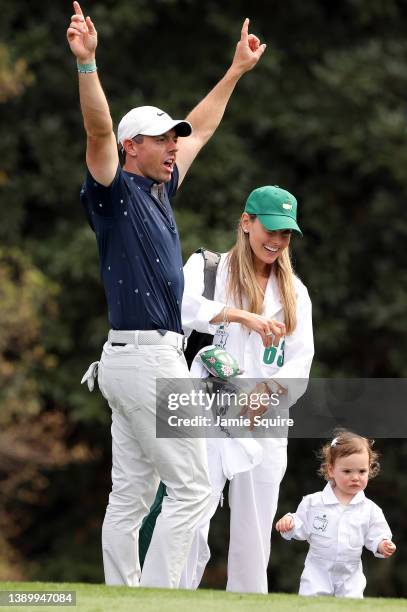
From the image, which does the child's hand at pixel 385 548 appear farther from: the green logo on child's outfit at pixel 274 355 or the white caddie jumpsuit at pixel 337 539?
the green logo on child's outfit at pixel 274 355

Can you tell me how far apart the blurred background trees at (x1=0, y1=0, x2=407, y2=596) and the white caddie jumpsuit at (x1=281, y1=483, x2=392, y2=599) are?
8391 millimetres

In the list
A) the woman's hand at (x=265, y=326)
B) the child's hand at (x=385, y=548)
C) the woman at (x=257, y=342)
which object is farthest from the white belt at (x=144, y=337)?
the child's hand at (x=385, y=548)

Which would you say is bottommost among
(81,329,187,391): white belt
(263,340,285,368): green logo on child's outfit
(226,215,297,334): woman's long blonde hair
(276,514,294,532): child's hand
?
(276,514,294,532): child's hand

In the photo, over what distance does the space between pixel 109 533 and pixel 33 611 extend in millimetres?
889

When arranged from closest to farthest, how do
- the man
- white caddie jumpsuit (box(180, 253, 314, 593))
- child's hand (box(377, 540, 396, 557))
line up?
the man < child's hand (box(377, 540, 396, 557)) < white caddie jumpsuit (box(180, 253, 314, 593))

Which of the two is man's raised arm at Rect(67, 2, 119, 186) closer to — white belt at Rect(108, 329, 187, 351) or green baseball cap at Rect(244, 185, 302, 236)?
white belt at Rect(108, 329, 187, 351)

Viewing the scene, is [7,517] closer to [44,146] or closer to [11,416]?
[11,416]

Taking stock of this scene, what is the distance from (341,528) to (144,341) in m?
1.29

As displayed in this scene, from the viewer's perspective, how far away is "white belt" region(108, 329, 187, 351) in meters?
6.00

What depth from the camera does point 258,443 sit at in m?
6.64

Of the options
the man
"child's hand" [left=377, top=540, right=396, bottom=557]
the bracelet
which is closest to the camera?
the bracelet

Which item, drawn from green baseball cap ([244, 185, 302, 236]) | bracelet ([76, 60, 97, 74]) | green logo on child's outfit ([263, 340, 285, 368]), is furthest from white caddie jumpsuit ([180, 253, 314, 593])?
bracelet ([76, 60, 97, 74])

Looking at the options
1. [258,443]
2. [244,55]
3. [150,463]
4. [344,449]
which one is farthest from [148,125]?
[344,449]

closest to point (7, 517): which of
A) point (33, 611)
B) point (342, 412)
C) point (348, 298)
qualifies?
point (348, 298)
